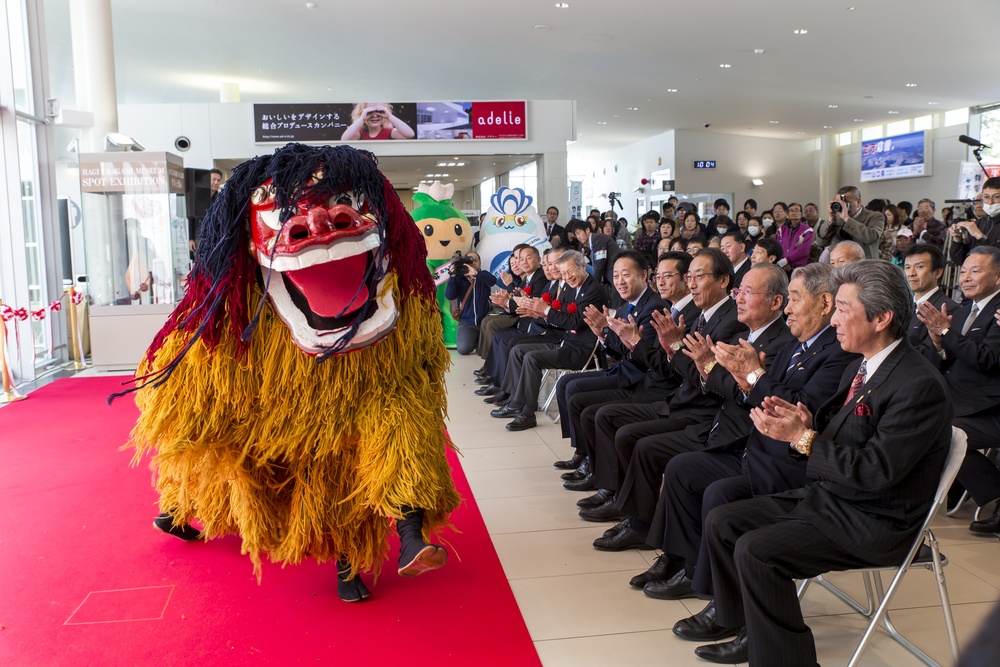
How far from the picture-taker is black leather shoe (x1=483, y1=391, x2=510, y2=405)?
585cm

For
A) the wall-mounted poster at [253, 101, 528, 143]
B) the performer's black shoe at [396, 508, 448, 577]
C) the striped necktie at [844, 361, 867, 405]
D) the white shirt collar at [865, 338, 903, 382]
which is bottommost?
the performer's black shoe at [396, 508, 448, 577]

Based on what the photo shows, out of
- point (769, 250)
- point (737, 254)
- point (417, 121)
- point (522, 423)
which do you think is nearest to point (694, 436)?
point (522, 423)

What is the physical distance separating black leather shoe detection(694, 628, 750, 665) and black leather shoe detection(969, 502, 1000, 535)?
4.85 ft

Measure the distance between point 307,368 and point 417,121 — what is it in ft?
28.1

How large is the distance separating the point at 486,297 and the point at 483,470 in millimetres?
3629

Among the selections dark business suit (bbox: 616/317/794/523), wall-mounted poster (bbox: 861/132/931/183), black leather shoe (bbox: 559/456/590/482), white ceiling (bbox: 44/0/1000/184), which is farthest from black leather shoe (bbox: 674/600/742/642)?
wall-mounted poster (bbox: 861/132/931/183)

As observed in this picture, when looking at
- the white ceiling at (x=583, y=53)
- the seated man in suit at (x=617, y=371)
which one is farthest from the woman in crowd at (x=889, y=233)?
the seated man in suit at (x=617, y=371)

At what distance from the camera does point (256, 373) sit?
8.32 feet

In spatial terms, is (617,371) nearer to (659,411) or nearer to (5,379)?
(659,411)

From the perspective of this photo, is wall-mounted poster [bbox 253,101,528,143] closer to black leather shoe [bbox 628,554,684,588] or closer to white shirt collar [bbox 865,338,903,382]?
black leather shoe [bbox 628,554,684,588]

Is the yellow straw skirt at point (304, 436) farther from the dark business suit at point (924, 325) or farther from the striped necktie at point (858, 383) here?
the dark business suit at point (924, 325)

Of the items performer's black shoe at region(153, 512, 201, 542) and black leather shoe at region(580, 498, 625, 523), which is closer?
performer's black shoe at region(153, 512, 201, 542)

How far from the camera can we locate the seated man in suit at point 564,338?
5.09 meters

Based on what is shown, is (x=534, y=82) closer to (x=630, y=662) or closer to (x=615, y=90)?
(x=615, y=90)
